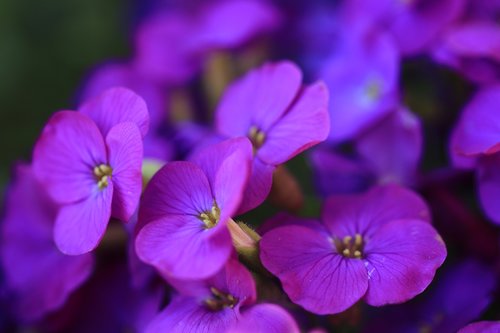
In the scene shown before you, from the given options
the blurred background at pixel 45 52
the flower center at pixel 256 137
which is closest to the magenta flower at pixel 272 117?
the flower center at pixel 256 137

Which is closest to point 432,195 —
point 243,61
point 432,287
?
point 432,287

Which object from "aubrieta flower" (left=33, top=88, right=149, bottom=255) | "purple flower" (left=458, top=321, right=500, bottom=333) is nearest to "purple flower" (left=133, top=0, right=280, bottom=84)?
"aubrieta flower" (left=33, top=88, right=149, bottom=255)

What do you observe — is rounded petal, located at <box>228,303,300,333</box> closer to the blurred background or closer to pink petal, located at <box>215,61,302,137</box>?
pink petal, located at <box>215,61,302,137</box>

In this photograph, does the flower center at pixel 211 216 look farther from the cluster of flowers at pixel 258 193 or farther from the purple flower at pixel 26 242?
the purple flower at pixel 26 242

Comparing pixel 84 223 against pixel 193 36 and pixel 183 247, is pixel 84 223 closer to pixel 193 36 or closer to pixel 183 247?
pixel 183 247

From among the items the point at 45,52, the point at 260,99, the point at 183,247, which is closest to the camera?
the point at 183,247

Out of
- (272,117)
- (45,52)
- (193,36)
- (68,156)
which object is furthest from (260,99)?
(45,52)
